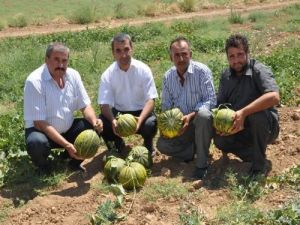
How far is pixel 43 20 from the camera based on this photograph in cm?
2227

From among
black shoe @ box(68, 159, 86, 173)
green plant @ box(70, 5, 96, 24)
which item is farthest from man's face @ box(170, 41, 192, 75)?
green plant @ box(70, 5, 96, 24)

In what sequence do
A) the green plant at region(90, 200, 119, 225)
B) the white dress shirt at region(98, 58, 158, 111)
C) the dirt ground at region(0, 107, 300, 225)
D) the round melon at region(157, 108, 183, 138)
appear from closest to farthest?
the green plant at region(90, 200, 119, 225) → the dirt ground at region(0, 107, 300, 225) → the round melon at region(157, 108, 183, 138) → the white dress shirt at region(98, 58, 158, 111)

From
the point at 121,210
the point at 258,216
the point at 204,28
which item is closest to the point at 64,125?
the point at 121,210

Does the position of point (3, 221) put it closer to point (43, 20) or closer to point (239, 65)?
point (239, 65)

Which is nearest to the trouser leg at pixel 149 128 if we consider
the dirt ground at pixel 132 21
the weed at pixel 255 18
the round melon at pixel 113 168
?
the round melon at pixel 113 168

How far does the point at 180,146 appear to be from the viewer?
6215 mm

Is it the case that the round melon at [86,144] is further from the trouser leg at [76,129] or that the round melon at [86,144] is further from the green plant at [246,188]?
the green plant at [246,188]

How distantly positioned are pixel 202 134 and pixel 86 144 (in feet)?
4.30

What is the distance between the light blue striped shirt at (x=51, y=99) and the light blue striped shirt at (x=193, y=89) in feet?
3.65

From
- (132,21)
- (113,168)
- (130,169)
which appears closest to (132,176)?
(130,169)

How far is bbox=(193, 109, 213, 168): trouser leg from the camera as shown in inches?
222

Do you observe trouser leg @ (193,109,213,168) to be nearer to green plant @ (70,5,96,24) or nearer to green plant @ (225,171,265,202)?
green plant @ (225,171,265,202)

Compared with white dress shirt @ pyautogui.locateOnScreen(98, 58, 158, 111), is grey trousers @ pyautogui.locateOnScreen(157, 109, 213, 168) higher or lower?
lower

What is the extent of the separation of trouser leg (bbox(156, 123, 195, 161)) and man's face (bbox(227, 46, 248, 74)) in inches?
41.6
